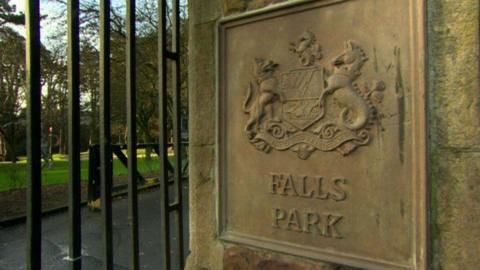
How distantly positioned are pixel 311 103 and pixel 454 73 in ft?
2.05

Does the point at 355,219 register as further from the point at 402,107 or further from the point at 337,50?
the point at 337,50

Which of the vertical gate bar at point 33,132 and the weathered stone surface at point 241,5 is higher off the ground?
the weathered stone surface at point 241,5

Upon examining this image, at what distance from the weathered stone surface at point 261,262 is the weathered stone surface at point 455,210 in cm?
44

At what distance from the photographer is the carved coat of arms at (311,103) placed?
5.76ft

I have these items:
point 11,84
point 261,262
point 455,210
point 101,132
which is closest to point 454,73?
point 455,210

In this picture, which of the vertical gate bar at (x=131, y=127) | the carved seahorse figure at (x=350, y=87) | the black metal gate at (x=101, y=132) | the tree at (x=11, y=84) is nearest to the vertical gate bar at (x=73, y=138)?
the black metal gate at (x=101, y=132)

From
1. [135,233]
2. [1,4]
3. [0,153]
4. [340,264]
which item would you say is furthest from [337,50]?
[0,153]

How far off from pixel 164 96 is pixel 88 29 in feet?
38.1

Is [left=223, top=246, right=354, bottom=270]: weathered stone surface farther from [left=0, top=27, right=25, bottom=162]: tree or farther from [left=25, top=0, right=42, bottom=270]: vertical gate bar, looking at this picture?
[left=0, top=27, right=25, bottom=162]: tree

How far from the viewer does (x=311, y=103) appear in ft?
6.23

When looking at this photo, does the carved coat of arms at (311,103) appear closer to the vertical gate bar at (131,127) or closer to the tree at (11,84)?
the vertical gate bar at (131,127)

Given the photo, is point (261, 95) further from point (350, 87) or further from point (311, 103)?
point (350, 87)

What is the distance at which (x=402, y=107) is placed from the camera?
1.65 meters

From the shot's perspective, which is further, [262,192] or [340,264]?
[262,192]
